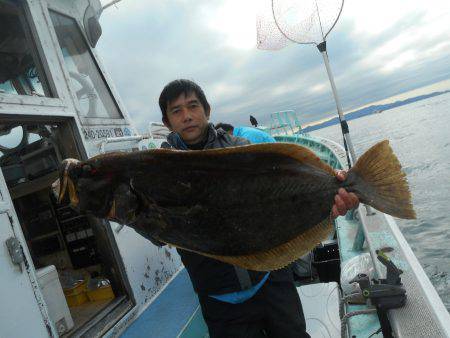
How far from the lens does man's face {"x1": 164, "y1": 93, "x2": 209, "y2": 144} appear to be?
8.55 feet

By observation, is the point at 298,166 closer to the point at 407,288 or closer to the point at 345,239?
the point at 407,288

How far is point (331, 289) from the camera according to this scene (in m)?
4.34

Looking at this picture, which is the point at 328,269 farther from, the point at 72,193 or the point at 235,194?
the point at 72,193

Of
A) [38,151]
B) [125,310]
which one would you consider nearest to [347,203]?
[125,310]

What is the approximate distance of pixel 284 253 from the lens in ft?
6.68

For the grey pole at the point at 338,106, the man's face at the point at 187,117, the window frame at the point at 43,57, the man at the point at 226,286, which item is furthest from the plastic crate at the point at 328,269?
the window frame at the point at 43,57

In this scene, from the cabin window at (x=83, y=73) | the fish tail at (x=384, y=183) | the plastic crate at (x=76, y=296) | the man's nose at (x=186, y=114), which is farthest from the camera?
the plastic crate at (x=76, y=296)

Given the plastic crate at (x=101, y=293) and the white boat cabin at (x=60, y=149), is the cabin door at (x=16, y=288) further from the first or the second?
the plastic crate at (x=101, y=293)

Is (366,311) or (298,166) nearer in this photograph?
(298,166)

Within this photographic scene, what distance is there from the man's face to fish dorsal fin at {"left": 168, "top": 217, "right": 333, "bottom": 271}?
3.31 feet

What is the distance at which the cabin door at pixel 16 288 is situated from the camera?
3.05m

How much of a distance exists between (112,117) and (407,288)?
4.63 m

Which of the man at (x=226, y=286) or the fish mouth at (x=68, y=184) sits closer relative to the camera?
the fish mouth at (x=68, y=184)

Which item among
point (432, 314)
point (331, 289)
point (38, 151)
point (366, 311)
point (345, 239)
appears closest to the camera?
point (432, 314)
